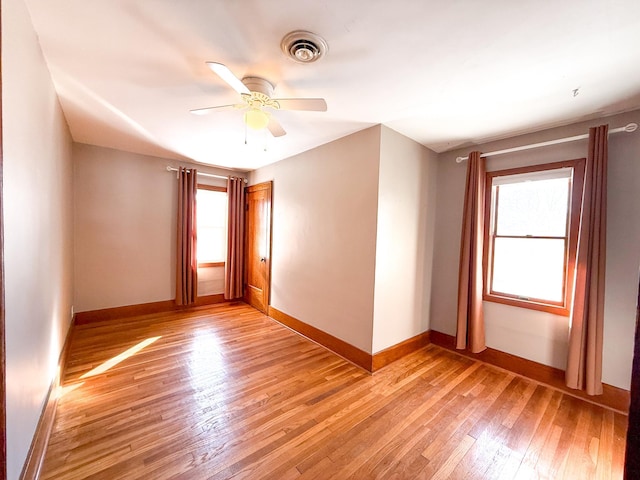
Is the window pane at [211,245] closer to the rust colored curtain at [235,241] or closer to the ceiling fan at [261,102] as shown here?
the rust colored curtain at [235,241]

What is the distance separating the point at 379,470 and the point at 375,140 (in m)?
2.62

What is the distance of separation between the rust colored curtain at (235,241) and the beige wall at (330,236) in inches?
41.9

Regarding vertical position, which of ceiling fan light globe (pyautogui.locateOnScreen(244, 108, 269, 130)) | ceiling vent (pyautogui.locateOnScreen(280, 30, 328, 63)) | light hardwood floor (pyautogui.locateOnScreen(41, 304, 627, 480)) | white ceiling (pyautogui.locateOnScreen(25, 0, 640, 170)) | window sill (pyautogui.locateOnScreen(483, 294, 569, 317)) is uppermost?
white ceiling (pyautogui.locateOnScreen(25, 0, 640, 170))

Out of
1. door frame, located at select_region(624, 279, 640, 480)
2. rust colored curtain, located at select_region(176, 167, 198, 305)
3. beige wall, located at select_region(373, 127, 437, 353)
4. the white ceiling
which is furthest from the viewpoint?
rust colored curtain, located at select_region(176, 167, 198, 305)

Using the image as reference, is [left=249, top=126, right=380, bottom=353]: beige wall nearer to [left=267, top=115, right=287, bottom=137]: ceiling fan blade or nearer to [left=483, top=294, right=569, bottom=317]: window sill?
[left=267, top=115, right=287, bottom=137]: ceiling fan blade

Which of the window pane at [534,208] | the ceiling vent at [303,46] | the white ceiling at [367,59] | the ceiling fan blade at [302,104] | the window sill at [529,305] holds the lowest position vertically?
the window sill at [529,305]

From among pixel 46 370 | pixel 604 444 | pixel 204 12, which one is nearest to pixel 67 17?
pixel 204 12

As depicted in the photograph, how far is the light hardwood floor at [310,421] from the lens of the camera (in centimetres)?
155

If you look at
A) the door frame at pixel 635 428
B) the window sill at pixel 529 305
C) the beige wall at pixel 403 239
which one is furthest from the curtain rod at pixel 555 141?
the door frame at pixel 635 428

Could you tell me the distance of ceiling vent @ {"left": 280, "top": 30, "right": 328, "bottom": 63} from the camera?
144cm

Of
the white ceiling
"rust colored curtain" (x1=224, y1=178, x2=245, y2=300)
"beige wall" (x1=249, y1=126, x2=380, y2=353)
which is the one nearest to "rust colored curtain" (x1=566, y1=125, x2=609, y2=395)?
the white ceiling

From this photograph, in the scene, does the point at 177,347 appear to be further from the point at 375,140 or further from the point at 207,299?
the point at 375,140

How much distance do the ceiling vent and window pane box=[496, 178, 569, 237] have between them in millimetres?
2475

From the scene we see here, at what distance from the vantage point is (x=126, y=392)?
84.6 inches
